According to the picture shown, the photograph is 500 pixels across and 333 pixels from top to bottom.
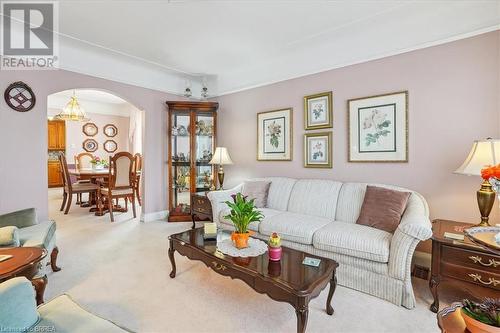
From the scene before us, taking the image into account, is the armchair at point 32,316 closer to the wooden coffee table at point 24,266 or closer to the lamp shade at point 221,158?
the wooden coffee table at point 24,266

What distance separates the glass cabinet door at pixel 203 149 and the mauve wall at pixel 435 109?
202 cm

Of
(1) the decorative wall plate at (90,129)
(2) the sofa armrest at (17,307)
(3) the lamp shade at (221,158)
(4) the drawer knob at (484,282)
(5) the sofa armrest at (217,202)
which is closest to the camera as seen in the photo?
(2) the sofa armrest at (17,307)

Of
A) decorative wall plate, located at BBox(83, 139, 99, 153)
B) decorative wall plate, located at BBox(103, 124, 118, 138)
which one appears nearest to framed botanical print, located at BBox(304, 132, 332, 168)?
decorative wall plate, located at BBox(103, 124, 118, 138)

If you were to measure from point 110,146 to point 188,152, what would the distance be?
564cm

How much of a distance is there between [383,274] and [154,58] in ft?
12.9

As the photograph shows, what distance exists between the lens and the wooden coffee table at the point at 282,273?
4.77 ft

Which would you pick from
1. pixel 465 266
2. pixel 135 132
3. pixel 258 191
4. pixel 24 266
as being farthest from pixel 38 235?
pixel 135 132

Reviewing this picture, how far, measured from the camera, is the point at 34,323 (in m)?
1.10

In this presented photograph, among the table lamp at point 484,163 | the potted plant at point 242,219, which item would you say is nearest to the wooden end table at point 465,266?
the table lamp at point 484,163

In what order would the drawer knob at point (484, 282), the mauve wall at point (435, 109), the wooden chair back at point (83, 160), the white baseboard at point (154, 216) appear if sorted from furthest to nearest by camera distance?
the wooden chair back at point (83, 160), the white baseboard at point (154, 216), the mauve wall at point (435, 109), the drawer knob at point (484, 282)

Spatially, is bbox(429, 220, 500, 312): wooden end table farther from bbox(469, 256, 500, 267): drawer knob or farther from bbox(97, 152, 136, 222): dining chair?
bbox(97, 152, 136, 222): dining chair

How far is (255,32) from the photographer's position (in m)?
2.91

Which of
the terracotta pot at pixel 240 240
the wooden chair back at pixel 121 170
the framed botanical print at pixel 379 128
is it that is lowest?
the terracotta pot at pixel 240 240

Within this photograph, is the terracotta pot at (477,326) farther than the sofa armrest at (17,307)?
No
